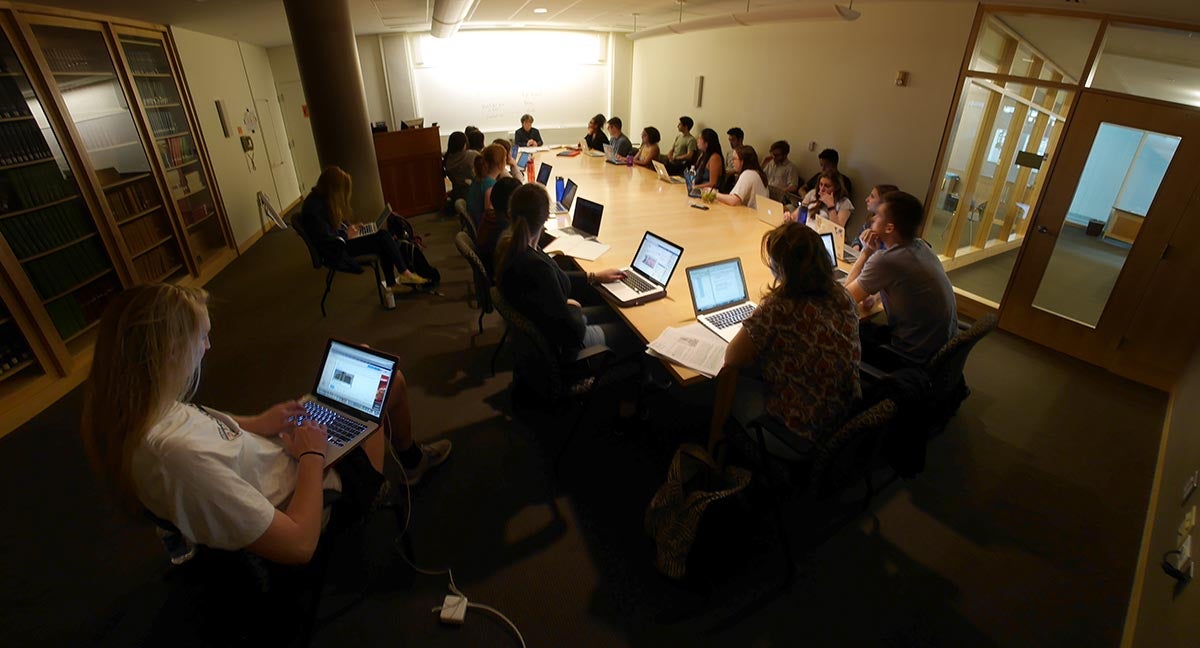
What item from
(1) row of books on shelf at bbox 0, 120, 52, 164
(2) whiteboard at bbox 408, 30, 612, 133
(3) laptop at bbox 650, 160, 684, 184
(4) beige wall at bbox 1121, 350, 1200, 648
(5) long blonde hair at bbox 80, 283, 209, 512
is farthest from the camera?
(2) whiteboard at bbox 408, 30, 612, 133

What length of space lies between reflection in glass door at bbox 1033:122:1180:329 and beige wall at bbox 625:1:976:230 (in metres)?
1.36

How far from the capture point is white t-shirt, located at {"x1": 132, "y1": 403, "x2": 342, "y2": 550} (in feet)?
3.79

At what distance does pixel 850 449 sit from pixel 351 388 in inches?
75.0

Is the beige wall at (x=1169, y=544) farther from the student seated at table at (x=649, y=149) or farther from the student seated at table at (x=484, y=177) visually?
the student seated at table at (x=649, y=149)

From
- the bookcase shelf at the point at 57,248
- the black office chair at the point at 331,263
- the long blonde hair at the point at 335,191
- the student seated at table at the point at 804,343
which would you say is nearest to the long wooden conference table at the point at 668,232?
the student seated at table at the point at 804,343

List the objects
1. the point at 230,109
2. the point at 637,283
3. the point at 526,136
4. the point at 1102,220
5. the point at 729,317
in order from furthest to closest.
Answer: the point at 526,136, the point at 230,109, the point at 1102,220, the point at 637,283, the point at 729,317

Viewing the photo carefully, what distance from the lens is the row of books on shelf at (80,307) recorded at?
11.3ft

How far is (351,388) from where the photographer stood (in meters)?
1.89

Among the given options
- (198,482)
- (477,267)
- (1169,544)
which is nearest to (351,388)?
(198,482)

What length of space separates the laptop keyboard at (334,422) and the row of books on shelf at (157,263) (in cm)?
370

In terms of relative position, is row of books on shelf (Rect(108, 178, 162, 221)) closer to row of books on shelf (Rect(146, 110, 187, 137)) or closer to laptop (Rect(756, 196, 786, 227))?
row of books on shelf (Rect(146, 110, 187, 137))

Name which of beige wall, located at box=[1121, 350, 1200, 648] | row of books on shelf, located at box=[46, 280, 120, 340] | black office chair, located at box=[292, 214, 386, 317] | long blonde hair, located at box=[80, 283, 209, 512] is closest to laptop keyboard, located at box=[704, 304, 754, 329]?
beige wall, located at box=[1121, 350, 1200, 648]

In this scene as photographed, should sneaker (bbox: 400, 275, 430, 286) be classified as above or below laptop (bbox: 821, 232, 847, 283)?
below

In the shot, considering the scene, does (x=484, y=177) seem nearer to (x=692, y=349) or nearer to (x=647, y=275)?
(x=647, y=275)
